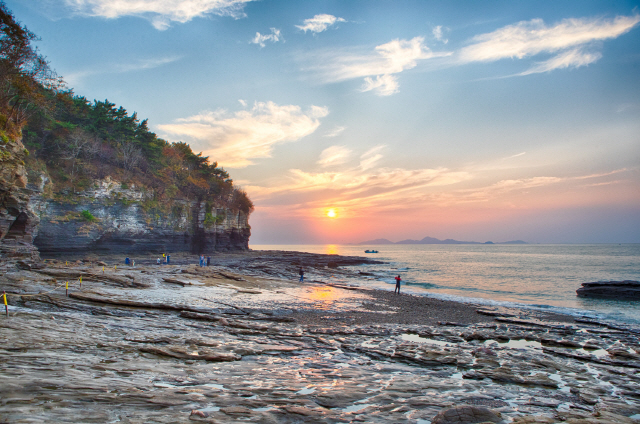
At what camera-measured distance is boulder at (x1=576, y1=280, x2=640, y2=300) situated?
27.3 meters

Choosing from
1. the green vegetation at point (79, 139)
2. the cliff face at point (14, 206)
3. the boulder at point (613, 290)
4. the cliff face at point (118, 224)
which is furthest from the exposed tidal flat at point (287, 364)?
the cliff face at point (118, 224)

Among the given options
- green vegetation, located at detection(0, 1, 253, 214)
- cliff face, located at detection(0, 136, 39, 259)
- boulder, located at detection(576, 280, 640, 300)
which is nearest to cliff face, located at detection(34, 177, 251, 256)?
green vegetation, located at detection(0, 1, 253, 214)

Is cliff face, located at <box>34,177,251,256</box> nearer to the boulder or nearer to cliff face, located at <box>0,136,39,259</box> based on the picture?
cliff face, located at <box>0,136,39,259</box>

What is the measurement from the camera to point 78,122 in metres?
47.2

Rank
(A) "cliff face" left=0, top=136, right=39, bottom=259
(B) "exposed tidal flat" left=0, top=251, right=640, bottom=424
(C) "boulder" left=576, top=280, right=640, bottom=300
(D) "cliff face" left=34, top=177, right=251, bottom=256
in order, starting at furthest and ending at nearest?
1. (D) "cliff face" left=34, top=177, right=251, bottom=256
2. (C) "boulder" left=576, top=280, right=640, bottom=300
3. (A) "cliff face" left=0, top=136, right=39, bottom=259
4. (B) "exposed tidal flat" left=0, top=251, right=640, bottom=424

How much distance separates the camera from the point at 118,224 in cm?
4369

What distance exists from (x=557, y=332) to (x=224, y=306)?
677 inches

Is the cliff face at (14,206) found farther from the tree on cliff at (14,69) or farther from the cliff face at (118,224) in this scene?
the cliff face at (118,224)

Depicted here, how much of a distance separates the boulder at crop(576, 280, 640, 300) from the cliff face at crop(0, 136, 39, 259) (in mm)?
50759

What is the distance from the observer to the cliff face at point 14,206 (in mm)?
22255

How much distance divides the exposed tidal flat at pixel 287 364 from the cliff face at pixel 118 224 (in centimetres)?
2634

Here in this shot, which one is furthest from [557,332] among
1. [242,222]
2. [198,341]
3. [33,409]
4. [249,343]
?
[242,222]

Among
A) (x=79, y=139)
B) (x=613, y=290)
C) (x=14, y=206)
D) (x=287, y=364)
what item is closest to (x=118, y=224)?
(x=79, y=139)

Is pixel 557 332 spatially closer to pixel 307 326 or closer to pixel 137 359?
pixel 307 326
